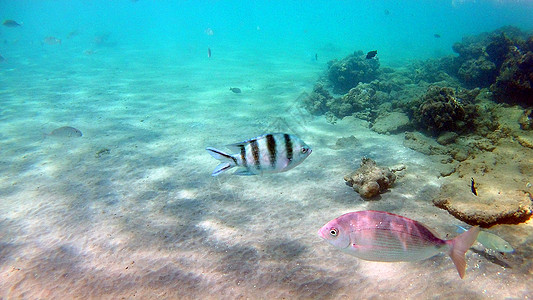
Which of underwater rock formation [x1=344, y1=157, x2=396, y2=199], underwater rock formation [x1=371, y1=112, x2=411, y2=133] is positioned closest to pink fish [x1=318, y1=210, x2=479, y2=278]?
underwater rock formation [x1=344, y1=157, x2=396, y2=199]

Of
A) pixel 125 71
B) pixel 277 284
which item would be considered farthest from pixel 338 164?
pixel 125 71

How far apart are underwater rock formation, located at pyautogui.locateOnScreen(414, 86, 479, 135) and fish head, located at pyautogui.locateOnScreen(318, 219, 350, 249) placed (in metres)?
6.42

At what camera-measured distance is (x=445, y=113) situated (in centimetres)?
673

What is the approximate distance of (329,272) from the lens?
9.10 ft

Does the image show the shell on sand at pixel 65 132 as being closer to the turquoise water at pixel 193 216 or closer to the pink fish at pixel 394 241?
the turquoise water at pixel 193 216

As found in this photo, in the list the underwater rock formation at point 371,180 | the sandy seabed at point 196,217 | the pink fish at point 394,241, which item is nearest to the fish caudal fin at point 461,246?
the pink fish at point 394,241

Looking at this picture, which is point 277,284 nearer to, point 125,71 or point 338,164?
point 338,164

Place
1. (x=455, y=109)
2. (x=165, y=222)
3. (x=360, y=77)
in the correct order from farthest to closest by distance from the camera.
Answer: (x=360, y=77) < (x=455, y=109) < (x=165, y=222)

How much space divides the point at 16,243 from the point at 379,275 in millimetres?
5022

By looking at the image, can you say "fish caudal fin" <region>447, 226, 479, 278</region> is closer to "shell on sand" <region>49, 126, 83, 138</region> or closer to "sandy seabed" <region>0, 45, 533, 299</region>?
"sandy seabed" <region>0, 45, 533, 299</region>

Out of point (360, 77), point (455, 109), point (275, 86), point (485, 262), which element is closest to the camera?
point (485, 262)

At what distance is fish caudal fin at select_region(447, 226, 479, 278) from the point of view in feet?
6.15

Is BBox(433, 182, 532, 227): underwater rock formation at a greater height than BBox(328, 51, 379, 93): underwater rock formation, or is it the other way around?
BBox(328, 51, 379, 93): underwater rock formation

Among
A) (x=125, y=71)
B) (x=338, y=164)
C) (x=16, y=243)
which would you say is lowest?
(x=338, y=164)
